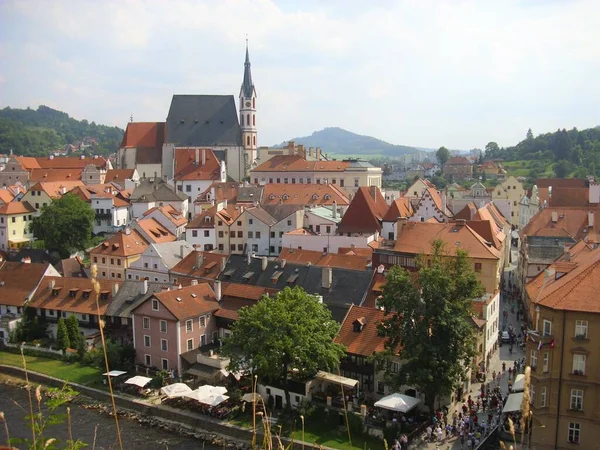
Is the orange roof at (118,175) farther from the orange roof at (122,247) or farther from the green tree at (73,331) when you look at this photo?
the green tree at (73,331)

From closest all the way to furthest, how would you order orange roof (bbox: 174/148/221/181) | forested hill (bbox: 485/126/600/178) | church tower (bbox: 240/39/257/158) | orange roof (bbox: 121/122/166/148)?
orange roof (bbox: 174/148/221/181)
orange roof (bbox: 121/122/166/148)
church tower (bbox: 240/39/257/158)
forested hill (bbox: 485/126/600/178)

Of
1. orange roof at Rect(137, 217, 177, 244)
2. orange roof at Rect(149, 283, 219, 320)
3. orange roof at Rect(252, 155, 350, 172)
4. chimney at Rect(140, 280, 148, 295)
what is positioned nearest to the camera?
orange roof at Rect(149, 283, 219, 320)

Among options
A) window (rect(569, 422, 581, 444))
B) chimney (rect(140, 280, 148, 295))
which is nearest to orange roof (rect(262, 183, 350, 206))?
chimney (rect(140, 280, 148, 295))

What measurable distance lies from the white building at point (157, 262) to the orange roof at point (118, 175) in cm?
4573

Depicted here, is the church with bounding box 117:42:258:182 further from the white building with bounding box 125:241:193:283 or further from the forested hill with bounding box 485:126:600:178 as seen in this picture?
the forested hill with bounding box 485:126:600:178

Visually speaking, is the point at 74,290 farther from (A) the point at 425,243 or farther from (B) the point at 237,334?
(A) the point at 425,243

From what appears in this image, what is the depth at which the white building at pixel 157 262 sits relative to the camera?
54156 millimetres

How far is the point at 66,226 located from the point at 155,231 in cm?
1108

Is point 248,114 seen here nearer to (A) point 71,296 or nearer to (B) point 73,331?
(A) point 71,296

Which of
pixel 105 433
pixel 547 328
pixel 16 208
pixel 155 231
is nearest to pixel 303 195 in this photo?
pixel 155 231

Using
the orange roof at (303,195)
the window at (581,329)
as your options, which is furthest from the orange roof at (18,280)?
the window at (581,329)

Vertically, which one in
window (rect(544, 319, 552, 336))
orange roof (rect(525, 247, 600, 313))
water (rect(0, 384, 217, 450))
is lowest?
water (rect(0, 384, 217, 450))

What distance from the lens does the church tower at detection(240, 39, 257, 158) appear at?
110875 millimetres

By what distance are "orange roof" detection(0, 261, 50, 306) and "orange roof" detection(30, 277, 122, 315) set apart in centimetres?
99
